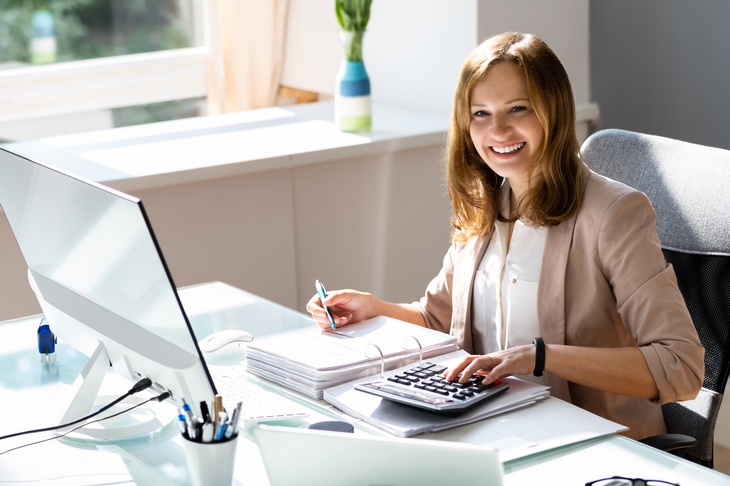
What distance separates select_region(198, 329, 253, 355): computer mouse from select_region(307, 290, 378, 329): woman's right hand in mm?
121

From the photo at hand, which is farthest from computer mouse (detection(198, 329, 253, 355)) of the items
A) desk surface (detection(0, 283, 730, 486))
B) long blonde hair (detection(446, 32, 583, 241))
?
long blonde hair (detection(446, 32, 583, 241))

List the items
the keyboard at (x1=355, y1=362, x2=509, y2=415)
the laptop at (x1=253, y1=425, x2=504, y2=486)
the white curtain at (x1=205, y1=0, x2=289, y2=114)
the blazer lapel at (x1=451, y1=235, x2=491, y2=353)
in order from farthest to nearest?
the white curtain at (x1=205, y1=0, x2=289, y2=114) → the blazer lapel at (x1=451, y1=235, x2=491, y2=353) → the keyboard at (x1=355, y1=362, x2=509, y2=415) → the laptop at (x1=253, y1=425, x2=504, y2=486)

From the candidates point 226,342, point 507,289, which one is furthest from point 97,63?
point 507,289

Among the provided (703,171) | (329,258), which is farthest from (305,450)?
(329,258)

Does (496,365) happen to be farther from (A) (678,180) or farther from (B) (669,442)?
(A) (678,180)

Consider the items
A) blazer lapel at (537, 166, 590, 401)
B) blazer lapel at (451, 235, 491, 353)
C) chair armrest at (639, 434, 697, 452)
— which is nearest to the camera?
chair armrest at (639, 434, 697, 452)

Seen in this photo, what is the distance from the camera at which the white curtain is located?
342 centimetres

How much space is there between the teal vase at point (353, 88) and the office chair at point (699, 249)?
4.18 ft

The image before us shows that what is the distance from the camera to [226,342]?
1.69 m

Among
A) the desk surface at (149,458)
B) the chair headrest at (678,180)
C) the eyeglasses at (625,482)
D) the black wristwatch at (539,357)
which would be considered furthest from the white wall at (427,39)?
the eyeglasses at (625,482)

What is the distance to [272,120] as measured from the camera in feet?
10.4

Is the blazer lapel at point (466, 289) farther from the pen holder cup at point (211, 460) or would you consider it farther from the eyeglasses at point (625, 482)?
the pen holder cup at point (211, 460)

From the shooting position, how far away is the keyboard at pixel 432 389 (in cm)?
134

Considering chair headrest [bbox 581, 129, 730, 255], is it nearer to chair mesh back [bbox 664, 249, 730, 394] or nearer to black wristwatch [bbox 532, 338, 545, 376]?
chair mesh back [bbox 664, 249, 730, 394]
